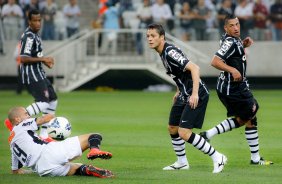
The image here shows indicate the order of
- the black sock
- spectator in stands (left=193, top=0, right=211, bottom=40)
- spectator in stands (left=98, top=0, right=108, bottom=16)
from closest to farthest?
the black sock
spectator in stands (left=193, top=0, right=211, bottom=40)
spectator in stands (left=98, top=0, right=108, bottom=16)

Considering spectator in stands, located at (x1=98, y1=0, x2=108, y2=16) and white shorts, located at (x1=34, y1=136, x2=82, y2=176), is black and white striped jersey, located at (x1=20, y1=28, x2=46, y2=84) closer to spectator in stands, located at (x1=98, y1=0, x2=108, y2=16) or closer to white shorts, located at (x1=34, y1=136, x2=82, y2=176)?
white shorts, located at (x1=34, y1=136, x2=82, y2=176)

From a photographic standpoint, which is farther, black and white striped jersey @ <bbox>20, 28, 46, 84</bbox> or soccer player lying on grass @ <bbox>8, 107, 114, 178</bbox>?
black and white striped jersey @ <bbox>20, 28, 46, 84</bbox>

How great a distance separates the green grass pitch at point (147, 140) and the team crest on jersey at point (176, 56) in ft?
4.99

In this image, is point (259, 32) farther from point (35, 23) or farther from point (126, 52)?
point (35, 23)

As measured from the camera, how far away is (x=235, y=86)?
1319cm

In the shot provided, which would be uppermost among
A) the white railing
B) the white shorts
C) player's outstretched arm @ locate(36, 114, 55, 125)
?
player's outstretched arm @ locate(36, 114, 55, 125)

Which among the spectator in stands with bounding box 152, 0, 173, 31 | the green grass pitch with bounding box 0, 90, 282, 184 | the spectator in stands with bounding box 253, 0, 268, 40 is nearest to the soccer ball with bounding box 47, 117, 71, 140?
the green grass pitch with bounding box 0, 90, 282, 184

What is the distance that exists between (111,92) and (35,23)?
616 inches

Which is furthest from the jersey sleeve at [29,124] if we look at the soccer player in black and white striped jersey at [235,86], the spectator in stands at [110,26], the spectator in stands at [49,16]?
the spectator in stands at [49,16]

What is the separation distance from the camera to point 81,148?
11.3 m

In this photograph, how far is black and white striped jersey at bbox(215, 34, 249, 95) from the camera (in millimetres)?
12820

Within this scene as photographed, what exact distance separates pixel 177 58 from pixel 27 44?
17.7 feet

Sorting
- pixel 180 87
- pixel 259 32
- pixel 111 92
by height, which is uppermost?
pixel 180 87

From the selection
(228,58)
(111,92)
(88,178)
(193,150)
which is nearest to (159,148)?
(193,150)
